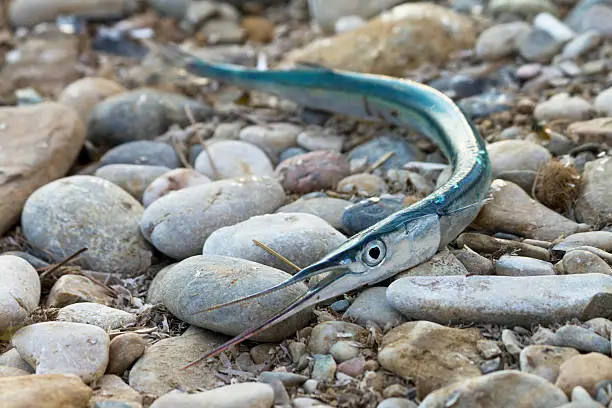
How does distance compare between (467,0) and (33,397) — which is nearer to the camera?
(33,397)

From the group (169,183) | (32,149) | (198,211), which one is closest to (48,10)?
(32,149)

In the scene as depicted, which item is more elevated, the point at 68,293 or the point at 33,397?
the point at 33,397

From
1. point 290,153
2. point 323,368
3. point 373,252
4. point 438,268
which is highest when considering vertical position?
point 373,252

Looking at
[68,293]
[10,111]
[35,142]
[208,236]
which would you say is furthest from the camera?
[10,111]

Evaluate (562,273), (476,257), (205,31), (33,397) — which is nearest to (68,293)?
(33,397)

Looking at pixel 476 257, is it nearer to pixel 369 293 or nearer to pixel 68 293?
pixel 369 293

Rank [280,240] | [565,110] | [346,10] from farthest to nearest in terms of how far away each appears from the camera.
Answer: [346,10]
[565,110]
[280,240]

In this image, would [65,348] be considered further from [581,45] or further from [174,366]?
[581,45]

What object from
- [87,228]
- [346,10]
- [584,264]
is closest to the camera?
[584,264]
